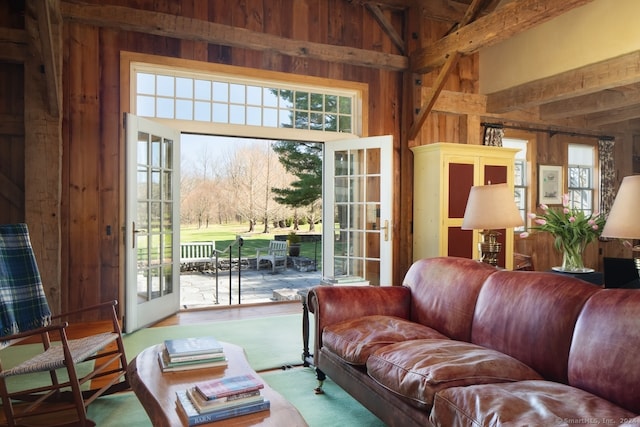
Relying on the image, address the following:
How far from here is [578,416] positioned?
1381 mm

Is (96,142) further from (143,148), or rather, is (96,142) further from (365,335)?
(365,335)

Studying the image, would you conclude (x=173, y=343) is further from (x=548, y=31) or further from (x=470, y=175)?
(x=548, y=31)

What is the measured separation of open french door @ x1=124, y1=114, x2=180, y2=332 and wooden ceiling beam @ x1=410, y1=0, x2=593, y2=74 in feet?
10.0

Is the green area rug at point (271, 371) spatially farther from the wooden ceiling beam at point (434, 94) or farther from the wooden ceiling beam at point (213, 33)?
the wooden ceiling beam at point (213, 33)

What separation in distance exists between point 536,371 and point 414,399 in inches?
23.7

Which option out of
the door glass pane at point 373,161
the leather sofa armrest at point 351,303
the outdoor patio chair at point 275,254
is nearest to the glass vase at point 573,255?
the leather sofa armrest at point 351,303

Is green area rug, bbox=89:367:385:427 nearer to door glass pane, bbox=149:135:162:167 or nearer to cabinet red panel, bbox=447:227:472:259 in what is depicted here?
door glass pane, bbox=149:135:162:167

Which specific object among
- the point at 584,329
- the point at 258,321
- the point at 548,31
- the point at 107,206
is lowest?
the point at 258,321

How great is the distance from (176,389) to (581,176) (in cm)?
797

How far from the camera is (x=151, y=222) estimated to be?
4438 mm

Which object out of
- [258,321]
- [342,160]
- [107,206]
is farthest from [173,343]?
[342,160]

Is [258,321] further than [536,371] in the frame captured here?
Yes

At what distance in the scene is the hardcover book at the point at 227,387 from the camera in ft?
5.05

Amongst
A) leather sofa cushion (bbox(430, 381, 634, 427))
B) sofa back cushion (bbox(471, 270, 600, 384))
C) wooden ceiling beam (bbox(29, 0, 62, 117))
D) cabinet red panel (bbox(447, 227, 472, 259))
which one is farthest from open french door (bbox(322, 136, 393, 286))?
leather sofa cushion (bbox(430, 381, 634, 427))
